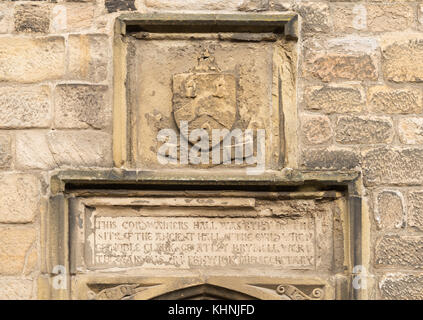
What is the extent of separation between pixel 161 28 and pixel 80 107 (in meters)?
0.67

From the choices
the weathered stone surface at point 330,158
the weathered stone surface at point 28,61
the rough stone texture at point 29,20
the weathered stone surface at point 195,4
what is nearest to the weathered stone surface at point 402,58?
the weathered stone surface at point 330,158

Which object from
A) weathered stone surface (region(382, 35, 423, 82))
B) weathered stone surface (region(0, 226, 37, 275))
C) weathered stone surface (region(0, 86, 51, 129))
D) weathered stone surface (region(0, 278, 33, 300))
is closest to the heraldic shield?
weathered stone surface (region(0, 86, 51, 129))

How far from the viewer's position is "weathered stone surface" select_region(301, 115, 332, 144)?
346 cm

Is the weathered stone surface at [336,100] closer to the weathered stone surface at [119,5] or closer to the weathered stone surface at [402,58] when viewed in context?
the weathered stone surface at [402,58]

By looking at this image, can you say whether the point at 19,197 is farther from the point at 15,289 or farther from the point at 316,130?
the point at 316,130

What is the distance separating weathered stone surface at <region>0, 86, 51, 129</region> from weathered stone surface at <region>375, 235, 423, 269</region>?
2.08 metres

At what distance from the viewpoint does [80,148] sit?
3.44m

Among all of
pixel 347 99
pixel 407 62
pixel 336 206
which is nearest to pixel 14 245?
pixel 336 206

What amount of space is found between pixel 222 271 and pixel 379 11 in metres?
1.79

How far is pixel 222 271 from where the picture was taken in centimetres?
349

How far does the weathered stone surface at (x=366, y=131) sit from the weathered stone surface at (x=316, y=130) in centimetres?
6

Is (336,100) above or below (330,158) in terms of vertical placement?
above

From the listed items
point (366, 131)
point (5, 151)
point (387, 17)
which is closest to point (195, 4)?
point (387, 17)

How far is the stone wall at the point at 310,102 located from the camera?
341 centimetres
